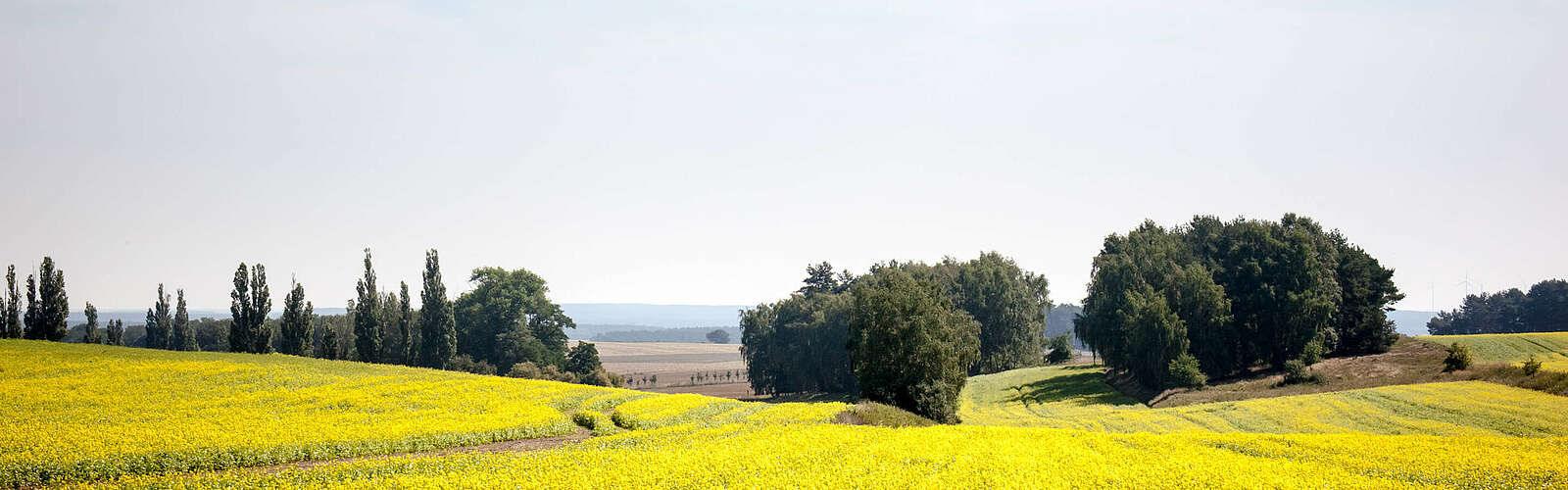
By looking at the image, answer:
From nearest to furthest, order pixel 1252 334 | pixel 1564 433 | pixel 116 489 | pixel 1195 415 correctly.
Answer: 1. pixel 116 489
2. pixel 1564 433
3. pixel 1195 415
4. pixel 1252 334

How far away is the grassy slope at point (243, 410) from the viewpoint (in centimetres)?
2659

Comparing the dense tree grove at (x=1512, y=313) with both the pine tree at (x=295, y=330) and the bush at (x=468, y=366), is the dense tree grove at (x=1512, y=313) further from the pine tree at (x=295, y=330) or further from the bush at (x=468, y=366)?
the pine tree at (x=295, y=330)

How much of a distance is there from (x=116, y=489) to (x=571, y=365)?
291 feet

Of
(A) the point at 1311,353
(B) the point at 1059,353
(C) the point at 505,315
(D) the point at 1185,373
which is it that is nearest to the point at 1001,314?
(B) the point at 1059,353

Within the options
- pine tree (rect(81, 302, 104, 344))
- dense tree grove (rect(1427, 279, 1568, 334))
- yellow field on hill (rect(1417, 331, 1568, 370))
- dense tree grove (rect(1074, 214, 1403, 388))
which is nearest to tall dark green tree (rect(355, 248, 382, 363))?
pine tree (rect(81, 302, 104, 344))

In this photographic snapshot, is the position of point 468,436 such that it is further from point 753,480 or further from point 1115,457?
point 1115,457

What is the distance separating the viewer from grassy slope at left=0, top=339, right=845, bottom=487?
26594 millimetres

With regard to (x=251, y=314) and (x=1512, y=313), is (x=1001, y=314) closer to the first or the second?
(x=251, y=314)

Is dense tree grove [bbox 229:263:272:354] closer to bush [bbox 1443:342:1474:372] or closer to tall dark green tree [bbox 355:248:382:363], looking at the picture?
tall dark green tree [bbox 355:248:382:363]

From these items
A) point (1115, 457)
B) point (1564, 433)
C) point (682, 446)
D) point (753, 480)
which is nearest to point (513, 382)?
point (682, 446)

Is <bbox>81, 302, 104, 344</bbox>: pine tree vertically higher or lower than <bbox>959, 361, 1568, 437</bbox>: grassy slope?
higher

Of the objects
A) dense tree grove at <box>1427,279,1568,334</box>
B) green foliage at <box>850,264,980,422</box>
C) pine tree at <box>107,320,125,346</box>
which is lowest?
dense tree grove at <box>1427,279,1568,334</box>

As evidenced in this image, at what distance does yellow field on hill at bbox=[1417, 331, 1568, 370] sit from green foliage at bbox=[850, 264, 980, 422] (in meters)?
48.5

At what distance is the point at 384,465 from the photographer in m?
24.8
